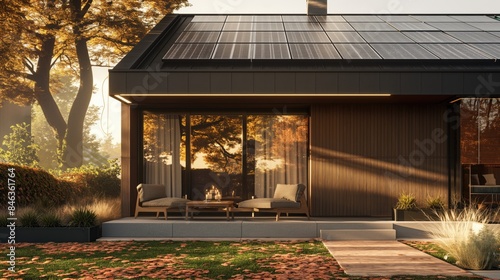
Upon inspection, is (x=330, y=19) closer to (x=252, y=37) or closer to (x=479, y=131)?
(x=252, y=37)

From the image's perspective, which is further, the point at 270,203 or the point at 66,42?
the point at 66,42

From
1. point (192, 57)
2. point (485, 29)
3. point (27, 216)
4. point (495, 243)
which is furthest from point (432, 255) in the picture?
point (485, 29)

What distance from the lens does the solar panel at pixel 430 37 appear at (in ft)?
45.5

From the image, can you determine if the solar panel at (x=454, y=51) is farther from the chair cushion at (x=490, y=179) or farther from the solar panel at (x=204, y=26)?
the solar panel at (x=204, y=26)

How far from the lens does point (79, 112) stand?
2609 centimetres

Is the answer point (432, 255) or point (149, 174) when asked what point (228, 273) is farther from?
point (149, 174)

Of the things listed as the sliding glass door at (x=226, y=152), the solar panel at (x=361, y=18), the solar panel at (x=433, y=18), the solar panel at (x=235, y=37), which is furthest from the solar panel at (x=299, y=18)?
the sliding glass door at (x=226, y=152)

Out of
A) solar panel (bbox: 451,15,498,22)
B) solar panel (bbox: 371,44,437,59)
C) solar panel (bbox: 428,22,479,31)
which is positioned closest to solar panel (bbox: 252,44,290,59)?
solar panel (bbox: 371,44,437,59)

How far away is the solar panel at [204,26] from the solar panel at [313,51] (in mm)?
2776

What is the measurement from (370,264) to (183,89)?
471 cm

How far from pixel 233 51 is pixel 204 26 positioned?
320 cm

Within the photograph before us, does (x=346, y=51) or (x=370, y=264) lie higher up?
(x=346, y=51)

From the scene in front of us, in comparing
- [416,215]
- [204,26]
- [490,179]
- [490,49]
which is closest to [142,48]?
[204,26]

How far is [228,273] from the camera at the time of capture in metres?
7.25
